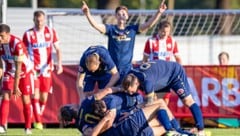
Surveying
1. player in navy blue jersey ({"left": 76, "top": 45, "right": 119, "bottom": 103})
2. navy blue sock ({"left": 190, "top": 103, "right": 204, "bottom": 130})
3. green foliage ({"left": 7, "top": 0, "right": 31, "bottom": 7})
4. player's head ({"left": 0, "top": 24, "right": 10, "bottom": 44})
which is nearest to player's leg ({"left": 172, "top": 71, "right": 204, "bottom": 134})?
navy blue sock ({"left": 190, "top": 103, "right": 204, "bottom": 130})

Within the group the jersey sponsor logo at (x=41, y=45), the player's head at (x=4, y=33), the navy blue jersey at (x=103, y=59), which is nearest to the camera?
the navy blue jersey at (x=103, y=59)

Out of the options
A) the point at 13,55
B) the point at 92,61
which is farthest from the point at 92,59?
the point at 13,55

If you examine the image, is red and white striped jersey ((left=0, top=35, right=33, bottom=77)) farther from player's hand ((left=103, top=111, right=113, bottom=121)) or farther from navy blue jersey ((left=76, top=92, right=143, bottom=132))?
player's hand ((left=103, top=111, right=113, bottom=121))

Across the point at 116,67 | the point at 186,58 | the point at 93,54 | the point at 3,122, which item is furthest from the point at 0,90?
the point at 186,58

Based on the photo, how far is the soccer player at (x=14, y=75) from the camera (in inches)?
657

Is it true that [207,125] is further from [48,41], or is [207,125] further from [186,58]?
[186,58]

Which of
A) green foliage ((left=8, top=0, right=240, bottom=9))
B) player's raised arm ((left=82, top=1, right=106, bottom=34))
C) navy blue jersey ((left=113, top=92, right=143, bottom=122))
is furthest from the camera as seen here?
green foliage ((left=8, top=0, right=240, bottom=9))

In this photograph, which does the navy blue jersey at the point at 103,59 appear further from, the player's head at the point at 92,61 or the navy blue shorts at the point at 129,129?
the navy blue shorts at the point at 129,129

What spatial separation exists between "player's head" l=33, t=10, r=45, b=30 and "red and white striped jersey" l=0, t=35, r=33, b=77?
4.04 ft

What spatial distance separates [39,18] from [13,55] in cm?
169

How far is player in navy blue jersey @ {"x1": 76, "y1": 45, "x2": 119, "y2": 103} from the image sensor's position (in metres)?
14.4

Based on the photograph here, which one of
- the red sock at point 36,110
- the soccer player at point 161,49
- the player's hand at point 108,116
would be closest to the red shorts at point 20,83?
the red sock at point 36,110

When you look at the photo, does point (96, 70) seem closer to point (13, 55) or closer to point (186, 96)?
point (186, 96)

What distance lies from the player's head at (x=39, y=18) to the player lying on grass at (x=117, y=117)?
4.54 m
